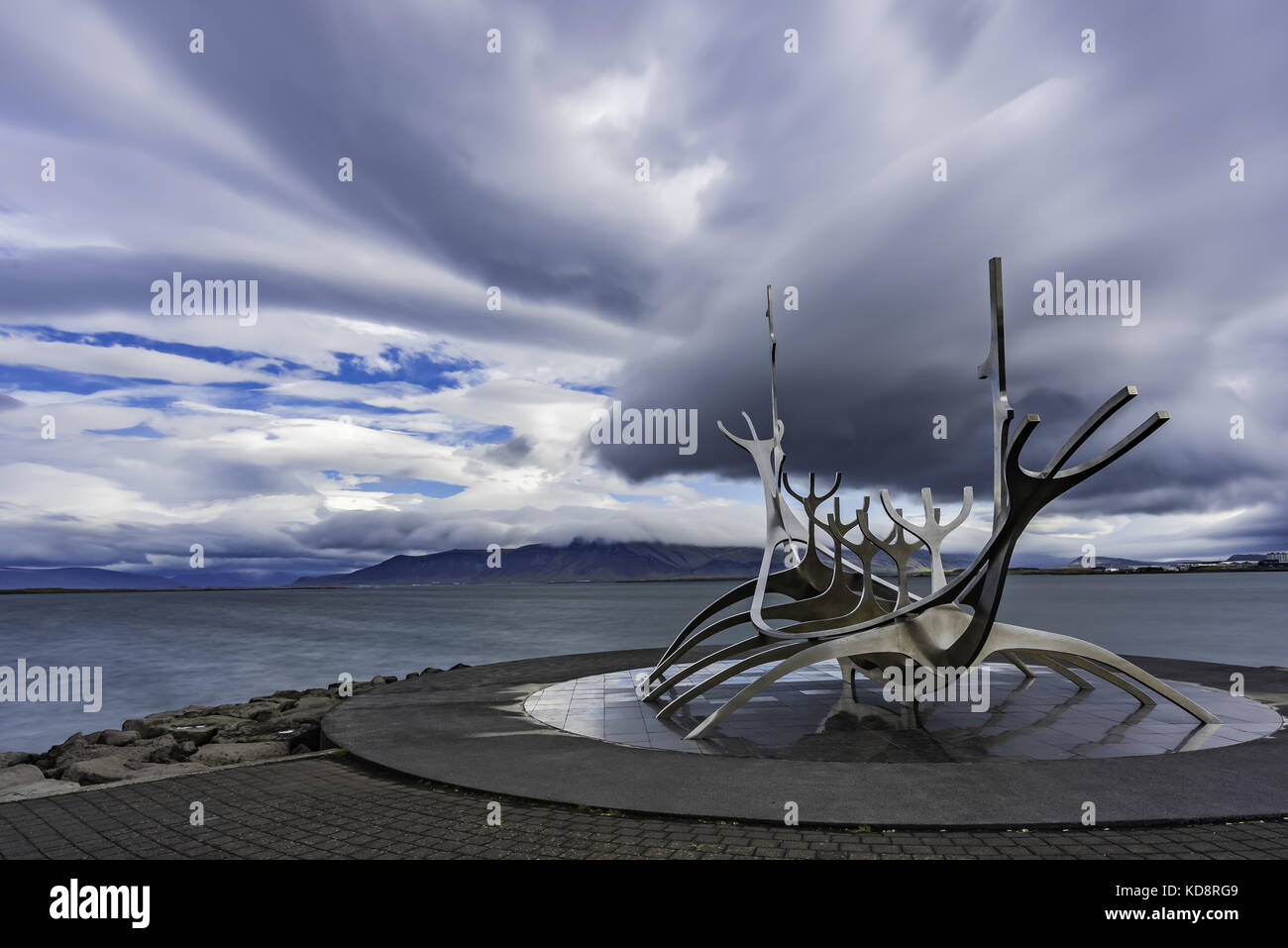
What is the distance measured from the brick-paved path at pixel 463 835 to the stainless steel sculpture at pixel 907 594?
3600 millimetres

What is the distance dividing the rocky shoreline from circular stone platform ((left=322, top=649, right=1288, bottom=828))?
1.19 metres

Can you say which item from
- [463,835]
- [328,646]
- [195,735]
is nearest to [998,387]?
[463,835]

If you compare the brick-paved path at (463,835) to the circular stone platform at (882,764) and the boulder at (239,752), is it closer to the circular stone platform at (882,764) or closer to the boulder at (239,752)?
the circular stone platform at (882,764)

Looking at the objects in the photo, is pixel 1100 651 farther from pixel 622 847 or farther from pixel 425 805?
pixel 425 805

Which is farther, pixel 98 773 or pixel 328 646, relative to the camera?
pixel 328 646

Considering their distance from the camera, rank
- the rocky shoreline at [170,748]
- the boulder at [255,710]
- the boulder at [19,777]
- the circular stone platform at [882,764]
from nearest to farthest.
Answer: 1. the circular stone platform at [882,764]
2. the rocky shoreline at [170,748]
3. the boulder at [19,777]
4. the boulder at [255,710]

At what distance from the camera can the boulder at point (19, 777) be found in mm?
9531

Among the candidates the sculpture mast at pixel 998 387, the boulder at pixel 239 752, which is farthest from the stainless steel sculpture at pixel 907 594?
the boulder at pixel 239 752

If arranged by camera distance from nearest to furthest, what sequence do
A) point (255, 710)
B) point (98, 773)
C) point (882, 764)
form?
point (882, 764), point (98, 773), point (255, 710)

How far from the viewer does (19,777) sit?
31.8 ft

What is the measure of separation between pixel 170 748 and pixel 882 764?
9.89 m

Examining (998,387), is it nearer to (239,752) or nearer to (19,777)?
(239,752)

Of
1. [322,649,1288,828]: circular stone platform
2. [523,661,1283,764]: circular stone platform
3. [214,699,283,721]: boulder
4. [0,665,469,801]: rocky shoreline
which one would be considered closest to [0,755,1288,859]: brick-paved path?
[322,649,1288,828]: circular stone platform

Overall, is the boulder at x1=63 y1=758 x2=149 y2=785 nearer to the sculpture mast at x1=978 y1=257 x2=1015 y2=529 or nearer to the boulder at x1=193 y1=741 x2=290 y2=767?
the boulder at x1=193 y1=741 x2=290 y2=767
